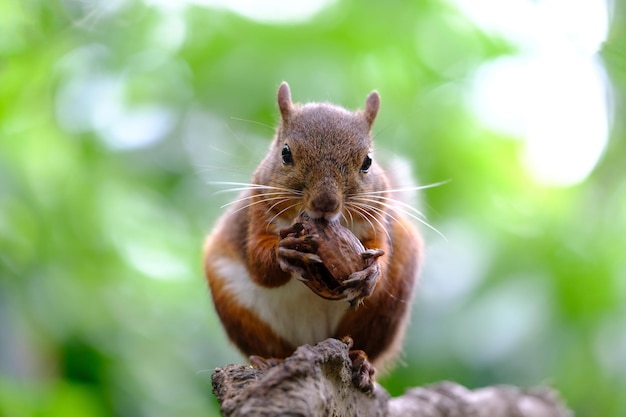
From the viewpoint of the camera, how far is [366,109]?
2.66 metres

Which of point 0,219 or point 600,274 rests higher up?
point 600,274

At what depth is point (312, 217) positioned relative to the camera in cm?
216

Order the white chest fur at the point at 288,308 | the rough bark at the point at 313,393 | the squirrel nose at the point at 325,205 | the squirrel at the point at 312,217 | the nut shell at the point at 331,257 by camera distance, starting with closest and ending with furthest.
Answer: the rough bark at the point at 313,393 → the nut shell at the point at 331,257 → the squirrel nose at the point at 325,205 → the squirrel at the point at 312,217 → the white chest fur at the point at 288,308

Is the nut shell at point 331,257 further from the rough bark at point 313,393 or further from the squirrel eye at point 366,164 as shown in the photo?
the squirrel eye at point 366,164

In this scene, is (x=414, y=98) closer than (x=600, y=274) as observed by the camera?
No

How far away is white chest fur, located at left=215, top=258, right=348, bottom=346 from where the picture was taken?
8.29ft

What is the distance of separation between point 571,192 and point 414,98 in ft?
3.48

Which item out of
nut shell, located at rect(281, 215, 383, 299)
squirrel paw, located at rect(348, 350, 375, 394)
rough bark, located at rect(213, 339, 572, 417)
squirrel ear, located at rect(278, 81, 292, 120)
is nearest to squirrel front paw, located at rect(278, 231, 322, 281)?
nut shell, located at rect(281, 215, 383, 299)

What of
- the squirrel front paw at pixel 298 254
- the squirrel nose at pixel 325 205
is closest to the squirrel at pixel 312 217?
the squirrel nose at pixel 325 205

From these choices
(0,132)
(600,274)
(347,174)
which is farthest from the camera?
(600,274)

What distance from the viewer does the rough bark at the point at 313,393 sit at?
140cm

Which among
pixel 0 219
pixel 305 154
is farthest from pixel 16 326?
pixel 305 154

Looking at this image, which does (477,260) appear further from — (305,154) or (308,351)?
(308,351)

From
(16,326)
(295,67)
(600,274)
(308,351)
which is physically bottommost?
(308,351)
